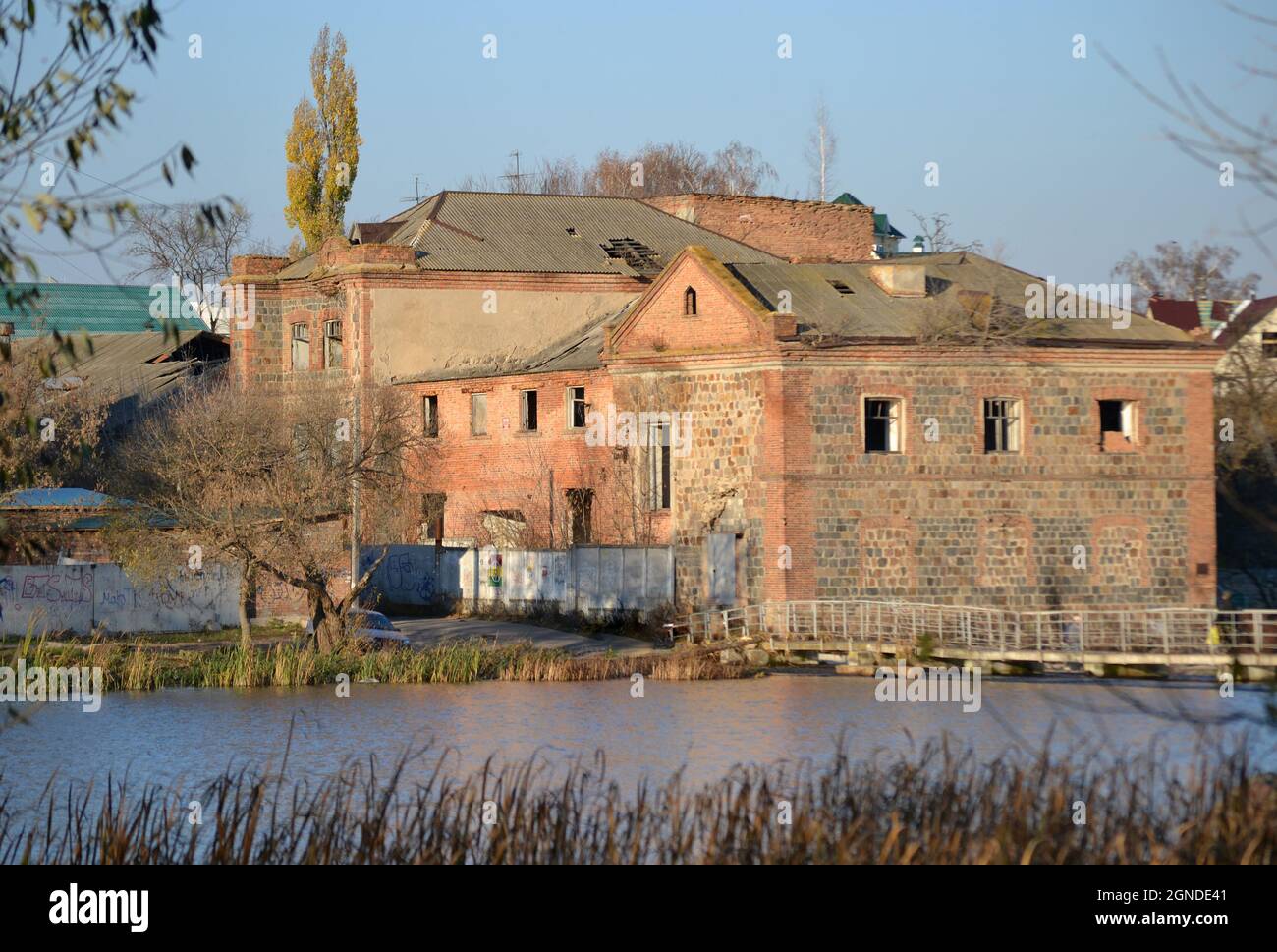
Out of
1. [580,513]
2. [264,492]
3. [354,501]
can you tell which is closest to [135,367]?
[580,513]

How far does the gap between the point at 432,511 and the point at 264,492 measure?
16.7 metres

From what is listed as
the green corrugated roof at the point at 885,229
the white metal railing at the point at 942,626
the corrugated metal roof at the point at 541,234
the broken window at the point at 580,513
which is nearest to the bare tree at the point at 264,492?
the broken window at the point at 580,513

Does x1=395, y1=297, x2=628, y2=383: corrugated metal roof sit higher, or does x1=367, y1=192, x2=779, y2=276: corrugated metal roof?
x1=367, y1=192, x2=779, y2=276: corrugated metal roof

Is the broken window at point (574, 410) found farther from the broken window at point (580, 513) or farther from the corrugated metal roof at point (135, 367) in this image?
the corrugated metal roof at point (135, 367)

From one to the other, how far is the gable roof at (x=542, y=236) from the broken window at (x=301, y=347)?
1.82 meters

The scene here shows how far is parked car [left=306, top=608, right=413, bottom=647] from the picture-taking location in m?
34.9

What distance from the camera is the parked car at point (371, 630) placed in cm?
3491

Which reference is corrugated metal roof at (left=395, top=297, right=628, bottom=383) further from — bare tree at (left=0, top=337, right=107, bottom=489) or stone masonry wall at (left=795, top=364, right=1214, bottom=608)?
bare tree at (left=0, top=337, right=107, bottom=489)

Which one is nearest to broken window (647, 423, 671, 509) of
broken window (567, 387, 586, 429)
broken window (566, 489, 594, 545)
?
broken window (566, 489, 594, 545)

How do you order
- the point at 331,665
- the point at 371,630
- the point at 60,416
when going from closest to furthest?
the point at 331,665, the point at 371,630, the point at 60,416

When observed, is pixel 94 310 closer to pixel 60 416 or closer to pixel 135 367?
pixel 135 367

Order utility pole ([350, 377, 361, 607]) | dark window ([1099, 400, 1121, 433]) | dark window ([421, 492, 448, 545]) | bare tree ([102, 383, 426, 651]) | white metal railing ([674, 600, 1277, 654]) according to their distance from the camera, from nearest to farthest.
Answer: bare tree ([102, 383, 426, 651]), white metal railing ([674, 600, 1277, 654]), utility pole ([350, 377, 361, 607]), dark window ([1099, 400, 1121, 433]), dark window ([421, 492, 448, 545])

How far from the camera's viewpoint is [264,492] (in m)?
34.5

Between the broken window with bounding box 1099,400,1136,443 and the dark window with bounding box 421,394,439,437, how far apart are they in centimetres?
1955
